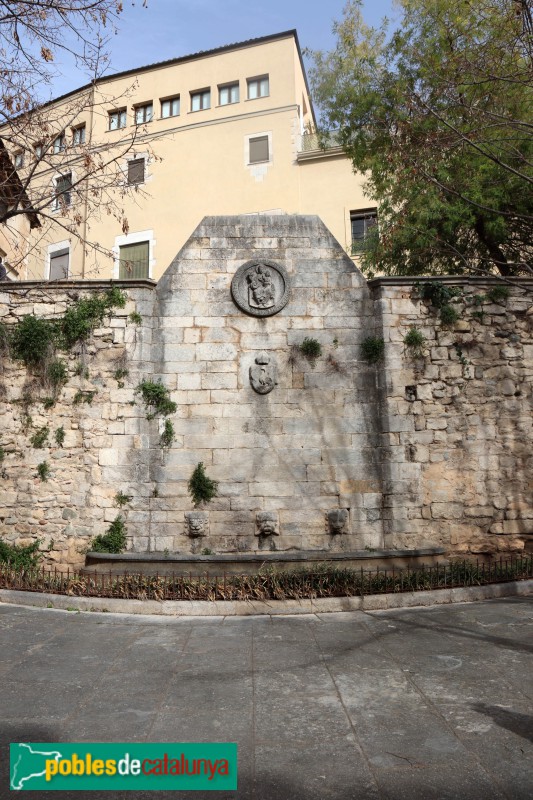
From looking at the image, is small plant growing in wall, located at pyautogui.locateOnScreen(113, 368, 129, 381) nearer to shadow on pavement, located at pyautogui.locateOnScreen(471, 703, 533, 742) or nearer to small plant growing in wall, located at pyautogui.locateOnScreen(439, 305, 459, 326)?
small plant growing in wall, located at pyautogui.locateOnScreen(439, 305, 459, 326)

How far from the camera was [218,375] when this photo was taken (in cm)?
929

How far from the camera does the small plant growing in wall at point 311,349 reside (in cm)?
930

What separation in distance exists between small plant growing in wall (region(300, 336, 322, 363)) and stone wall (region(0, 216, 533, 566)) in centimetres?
11

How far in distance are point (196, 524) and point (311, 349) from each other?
3.08m

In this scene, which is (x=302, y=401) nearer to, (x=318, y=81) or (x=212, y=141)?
(x=318, y=81)

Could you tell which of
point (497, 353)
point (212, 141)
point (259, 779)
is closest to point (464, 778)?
point (259, 779)

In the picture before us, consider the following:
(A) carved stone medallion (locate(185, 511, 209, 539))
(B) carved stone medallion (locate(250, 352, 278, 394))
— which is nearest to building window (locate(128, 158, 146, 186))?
(B) carved stone medallion (locate(250, 352, 278, 394))

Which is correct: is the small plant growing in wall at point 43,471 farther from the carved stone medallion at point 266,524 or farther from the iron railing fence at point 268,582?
the carved stone medallion at point 266,524

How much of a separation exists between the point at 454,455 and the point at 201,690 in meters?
5.78

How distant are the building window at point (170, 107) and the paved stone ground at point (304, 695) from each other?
2177 cm

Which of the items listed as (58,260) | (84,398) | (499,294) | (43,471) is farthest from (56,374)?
→ (58,260)

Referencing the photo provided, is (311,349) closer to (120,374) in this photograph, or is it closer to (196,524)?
(120,374)

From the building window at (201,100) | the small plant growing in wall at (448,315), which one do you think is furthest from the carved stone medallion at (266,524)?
the building window at (201,100)

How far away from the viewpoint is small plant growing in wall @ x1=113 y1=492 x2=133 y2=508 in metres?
8.92
